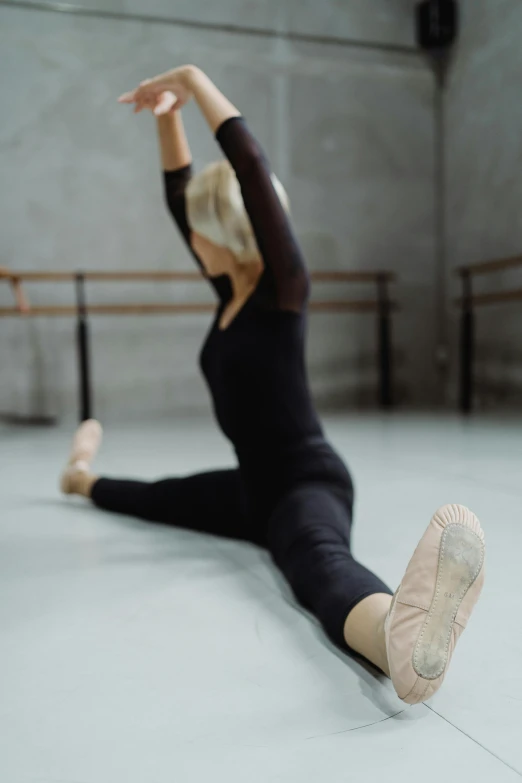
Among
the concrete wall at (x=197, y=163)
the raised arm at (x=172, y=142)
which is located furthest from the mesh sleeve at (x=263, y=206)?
the concrete wall at (x=197, y=163)

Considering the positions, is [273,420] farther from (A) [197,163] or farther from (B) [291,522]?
(A) [197,163]

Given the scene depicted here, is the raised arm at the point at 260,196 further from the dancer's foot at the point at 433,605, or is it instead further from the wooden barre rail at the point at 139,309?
the wooden barre rail at the point at 139,309

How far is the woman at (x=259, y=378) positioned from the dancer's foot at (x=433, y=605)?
13cm

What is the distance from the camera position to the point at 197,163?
4.84 metres

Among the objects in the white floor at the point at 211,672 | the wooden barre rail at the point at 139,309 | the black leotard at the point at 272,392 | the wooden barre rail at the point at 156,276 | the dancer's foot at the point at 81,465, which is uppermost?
the wooden barre rail at the point at 156,276

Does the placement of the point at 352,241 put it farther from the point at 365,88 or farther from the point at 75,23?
the point at 75,23

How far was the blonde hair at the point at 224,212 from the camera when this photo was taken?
1.28 m

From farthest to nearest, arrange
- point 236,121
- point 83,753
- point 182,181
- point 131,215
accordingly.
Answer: point 131,215
point 182,181
point 236,121
point 83,753

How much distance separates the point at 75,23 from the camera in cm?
461

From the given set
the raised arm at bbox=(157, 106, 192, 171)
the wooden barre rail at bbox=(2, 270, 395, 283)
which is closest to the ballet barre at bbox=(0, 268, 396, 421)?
the wooden barre rail at bbox=(2, 270, 395, 283)

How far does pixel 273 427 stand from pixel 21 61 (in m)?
4.17

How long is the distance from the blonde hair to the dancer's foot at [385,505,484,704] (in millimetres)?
711

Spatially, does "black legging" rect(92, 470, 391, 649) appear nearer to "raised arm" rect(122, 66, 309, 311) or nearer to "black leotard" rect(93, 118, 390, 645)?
"black leotard" rect(93, 118, 390, 645)

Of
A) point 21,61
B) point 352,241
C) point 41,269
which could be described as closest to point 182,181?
point 41,269
